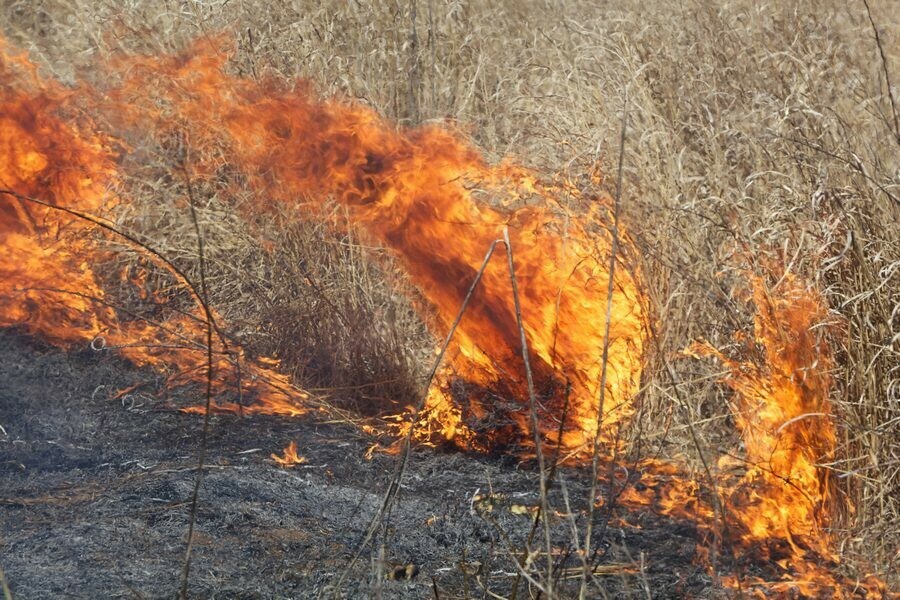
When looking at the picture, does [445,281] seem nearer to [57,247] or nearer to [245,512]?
[245,512]

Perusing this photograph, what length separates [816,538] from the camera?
3885mm

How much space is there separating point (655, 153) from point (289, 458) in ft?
7.46

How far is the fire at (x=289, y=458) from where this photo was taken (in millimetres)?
4984

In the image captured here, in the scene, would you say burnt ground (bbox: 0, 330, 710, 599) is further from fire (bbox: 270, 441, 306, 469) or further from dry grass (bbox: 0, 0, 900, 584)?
dry grass (bbox: 0, 0, 900, 584)

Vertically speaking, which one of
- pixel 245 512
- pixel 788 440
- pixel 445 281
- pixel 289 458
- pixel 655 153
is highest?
pixel 655 153

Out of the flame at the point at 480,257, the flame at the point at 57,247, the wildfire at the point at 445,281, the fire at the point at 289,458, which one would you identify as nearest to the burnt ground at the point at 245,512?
the fire at the point at 289,458

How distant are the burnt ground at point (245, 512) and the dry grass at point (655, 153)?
61 cm

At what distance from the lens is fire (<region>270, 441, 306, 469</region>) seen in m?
4.98

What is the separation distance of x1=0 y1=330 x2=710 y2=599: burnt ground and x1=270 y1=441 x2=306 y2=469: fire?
0.04 m

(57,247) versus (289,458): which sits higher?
(57,247)

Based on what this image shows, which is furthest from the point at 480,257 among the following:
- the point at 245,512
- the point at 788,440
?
the point at 788,440

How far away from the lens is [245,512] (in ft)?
14.0

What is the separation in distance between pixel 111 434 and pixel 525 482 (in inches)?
81.2

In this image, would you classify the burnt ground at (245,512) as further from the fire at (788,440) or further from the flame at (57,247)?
the flame at (57,247)
